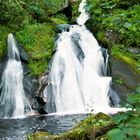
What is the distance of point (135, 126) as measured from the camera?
230cm

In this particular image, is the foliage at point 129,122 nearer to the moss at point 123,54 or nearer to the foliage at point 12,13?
the moss at point 123,54

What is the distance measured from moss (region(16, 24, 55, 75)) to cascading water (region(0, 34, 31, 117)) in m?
0.64

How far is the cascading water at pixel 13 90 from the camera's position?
13828 millimetres

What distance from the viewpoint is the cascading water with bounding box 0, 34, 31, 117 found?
45.4ft

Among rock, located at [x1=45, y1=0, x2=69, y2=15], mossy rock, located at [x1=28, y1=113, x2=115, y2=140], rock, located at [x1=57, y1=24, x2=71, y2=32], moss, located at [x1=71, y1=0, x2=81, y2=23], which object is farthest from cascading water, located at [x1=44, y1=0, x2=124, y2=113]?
mossy rock, located at [x1=28, y1=113, x2=115, y2=140]

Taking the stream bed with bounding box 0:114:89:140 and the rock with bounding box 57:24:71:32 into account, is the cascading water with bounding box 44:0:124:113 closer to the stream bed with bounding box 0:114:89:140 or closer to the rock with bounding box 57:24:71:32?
the rock with bounding box 57:24:71:32

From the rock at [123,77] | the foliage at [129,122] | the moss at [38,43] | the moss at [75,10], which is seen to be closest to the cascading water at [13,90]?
the moss at [38,43]

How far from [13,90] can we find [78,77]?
2.80 meters

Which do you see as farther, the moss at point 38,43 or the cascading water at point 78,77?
the moss at point 38,43

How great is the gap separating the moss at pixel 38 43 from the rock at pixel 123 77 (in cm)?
279

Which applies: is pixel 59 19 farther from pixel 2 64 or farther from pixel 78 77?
pixel 2 64

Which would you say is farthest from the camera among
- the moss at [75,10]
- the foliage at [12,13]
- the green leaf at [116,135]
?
the moss at [75,10]

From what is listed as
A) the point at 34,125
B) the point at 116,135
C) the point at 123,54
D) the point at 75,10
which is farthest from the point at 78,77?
the point at 116,135

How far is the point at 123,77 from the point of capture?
48.3ft
